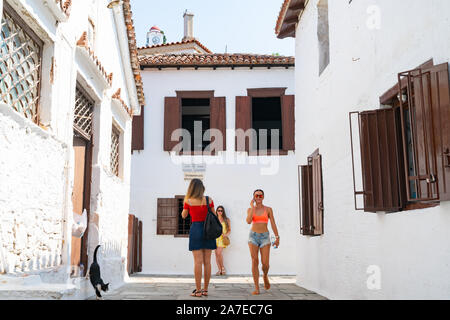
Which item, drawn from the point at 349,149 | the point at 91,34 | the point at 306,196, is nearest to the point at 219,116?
the point at 306,196

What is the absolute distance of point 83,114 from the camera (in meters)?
7.88

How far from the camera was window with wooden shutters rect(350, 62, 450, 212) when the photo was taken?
13.5ft

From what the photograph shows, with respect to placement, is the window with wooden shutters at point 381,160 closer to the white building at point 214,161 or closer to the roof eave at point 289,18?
the roof eave at point 289,18

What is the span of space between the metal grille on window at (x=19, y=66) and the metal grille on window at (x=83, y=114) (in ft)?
5.18

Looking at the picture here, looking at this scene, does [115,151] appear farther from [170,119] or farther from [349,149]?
[170,119]

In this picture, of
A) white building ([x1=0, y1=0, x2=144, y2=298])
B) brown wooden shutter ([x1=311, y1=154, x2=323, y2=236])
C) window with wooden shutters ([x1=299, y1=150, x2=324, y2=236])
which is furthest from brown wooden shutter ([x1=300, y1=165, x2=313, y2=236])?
white building ([x1=0, y1=0, x2=144, y2=298])

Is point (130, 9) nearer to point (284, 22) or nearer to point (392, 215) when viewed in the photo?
point (284, 22)

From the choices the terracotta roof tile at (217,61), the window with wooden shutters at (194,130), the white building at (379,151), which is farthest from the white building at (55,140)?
the terracotta roof tile at (217,61)

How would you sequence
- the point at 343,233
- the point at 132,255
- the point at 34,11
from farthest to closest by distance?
the point at 132,255 < the point at 343,233 < the point at 34,11

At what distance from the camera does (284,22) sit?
1153 centimetres

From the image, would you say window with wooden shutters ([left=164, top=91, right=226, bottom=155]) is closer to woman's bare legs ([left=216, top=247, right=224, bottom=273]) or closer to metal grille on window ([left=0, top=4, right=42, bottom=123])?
woman's bare legs ([left=216, top=247, right=224, bottom=273])

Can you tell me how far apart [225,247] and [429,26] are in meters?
11.7
